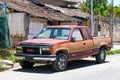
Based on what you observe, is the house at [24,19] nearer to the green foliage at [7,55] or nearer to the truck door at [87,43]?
the green foliage at [7,55]

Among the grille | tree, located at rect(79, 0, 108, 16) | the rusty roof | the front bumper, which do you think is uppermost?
tree, located at rect(79, 0, 108, 16)

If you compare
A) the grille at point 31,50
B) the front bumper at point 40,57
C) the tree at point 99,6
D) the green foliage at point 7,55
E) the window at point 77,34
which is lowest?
the green foliage at point 7,55

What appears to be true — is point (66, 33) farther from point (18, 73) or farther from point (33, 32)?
point (33, 32)

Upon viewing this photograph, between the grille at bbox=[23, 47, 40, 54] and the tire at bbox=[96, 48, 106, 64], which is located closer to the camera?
the grille at bbox=[23, 47, 40, 54]

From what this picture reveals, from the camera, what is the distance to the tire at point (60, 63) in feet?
46.6

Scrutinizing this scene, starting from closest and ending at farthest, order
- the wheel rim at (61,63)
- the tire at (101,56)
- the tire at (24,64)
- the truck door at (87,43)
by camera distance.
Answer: the wheel rim at (61,63)
the tire at (24,64)
the truck door at (87,43)
the tire at (101,56)

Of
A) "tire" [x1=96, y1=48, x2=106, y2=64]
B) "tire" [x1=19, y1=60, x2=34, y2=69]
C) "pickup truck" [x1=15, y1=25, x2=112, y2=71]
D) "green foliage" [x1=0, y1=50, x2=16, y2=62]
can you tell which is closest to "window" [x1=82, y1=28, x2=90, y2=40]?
"pickup truck" [x1=15, y1=25, x2=112, y2=71]

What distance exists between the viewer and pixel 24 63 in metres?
15.3

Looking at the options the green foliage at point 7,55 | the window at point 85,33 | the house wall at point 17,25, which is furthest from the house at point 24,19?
the window at point 85,33

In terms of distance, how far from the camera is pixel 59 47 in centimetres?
1442

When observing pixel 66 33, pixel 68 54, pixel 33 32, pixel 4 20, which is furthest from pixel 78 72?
pixel 33 32

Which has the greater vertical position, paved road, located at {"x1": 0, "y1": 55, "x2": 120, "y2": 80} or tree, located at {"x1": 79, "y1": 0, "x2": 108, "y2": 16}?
tree, located at {"x1": 79, "y1": 0, "x2": 108, "y2": 16}

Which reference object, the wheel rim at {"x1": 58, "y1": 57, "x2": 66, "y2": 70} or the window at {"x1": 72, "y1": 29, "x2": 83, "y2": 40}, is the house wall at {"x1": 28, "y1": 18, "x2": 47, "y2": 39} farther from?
the wheel rim at {"x1": 58, "y1": 57, "x2": 66, "y2": 70}

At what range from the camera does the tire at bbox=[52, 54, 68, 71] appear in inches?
560
